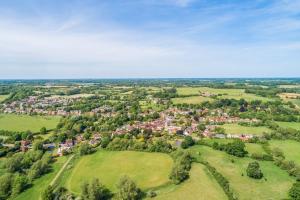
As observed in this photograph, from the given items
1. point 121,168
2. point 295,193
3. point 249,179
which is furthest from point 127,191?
point 295,193

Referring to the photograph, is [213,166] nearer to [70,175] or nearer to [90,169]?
[90,169]

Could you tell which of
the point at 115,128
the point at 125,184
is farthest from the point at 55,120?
the point at 125,184

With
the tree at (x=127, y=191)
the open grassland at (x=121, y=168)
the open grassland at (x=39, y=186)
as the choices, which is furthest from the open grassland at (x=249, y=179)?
the open grassland at (x=39, y=186)

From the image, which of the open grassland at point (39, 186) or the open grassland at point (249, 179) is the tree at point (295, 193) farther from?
the open grassland at point (39, 186)

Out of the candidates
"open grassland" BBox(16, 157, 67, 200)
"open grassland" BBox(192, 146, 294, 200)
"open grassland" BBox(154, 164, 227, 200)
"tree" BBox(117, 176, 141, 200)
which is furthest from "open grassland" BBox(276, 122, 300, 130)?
"open grassland" BBox(16, 157, 67, 200)

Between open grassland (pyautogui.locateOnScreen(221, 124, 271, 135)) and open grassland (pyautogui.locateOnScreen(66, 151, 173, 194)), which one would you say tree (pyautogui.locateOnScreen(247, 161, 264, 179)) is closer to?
open grassland (pyautogui.locateOnScreen(66, 151, 173, 194))
